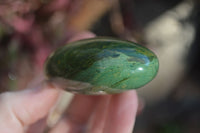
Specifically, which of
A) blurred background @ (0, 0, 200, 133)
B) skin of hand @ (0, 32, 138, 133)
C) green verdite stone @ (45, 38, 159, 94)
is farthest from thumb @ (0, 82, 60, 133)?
blurred background @ (0, 0, 200, 133)

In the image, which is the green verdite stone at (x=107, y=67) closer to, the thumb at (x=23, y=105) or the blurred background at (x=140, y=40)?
the thumb at (x=23, y=105)

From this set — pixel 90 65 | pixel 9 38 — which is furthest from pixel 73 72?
pixel 9 38

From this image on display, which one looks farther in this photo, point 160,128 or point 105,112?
point 160,128

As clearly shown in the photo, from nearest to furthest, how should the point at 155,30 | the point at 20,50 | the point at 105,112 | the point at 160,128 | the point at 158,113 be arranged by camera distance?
1. the point at 105,112
2. the point at 20,50
3. the point at 160,128
4. the point at 158,113
5. the point at 155,30

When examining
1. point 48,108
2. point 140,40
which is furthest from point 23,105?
point 140,40

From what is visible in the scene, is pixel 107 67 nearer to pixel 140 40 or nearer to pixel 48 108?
pixel 48 108

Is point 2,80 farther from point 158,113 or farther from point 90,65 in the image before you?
point 158,113
